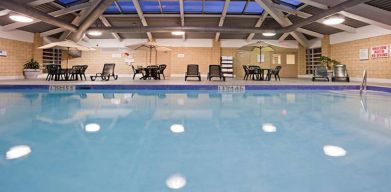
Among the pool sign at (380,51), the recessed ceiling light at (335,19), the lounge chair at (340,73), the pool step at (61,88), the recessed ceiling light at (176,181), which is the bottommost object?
the recessed ceiling light at (176,181)

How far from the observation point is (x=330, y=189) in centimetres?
135

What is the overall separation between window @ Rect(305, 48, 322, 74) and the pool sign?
372 cm

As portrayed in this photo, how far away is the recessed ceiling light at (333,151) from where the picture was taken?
194cm

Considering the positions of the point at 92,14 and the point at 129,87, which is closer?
the point at 129,87

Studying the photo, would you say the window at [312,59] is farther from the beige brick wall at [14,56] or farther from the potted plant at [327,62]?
the beige brick wall at [14,56]

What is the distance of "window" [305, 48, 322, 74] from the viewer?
14387mm

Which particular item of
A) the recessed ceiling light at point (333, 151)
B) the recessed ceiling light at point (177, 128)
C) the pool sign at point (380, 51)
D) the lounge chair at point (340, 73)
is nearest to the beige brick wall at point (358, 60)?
the pool sign at point (380, 51)

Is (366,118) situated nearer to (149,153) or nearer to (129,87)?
(149,153)

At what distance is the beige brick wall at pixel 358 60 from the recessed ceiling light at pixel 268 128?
9547mm

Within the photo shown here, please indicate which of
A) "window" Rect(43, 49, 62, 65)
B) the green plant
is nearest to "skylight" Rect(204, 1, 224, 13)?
the green plant

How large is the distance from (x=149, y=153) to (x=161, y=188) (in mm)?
601

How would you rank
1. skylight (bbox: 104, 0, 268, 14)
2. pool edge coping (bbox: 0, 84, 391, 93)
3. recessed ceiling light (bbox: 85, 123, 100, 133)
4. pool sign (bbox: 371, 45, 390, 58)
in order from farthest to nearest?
skylight (bbox: 104, 0, 268, 14)
pool sign (bbox: 371, 45, 390, 58)
pool edge coping (bbox: 0, 84, 391, 93)
recessed ceiling light (bbox: 85, 123, 100, 133)

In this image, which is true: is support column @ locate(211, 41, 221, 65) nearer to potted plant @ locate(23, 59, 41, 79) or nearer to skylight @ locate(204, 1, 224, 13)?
skylight @ locate(204, 1, 224, 13)

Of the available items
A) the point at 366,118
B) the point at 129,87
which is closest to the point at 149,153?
the point at 366,118
